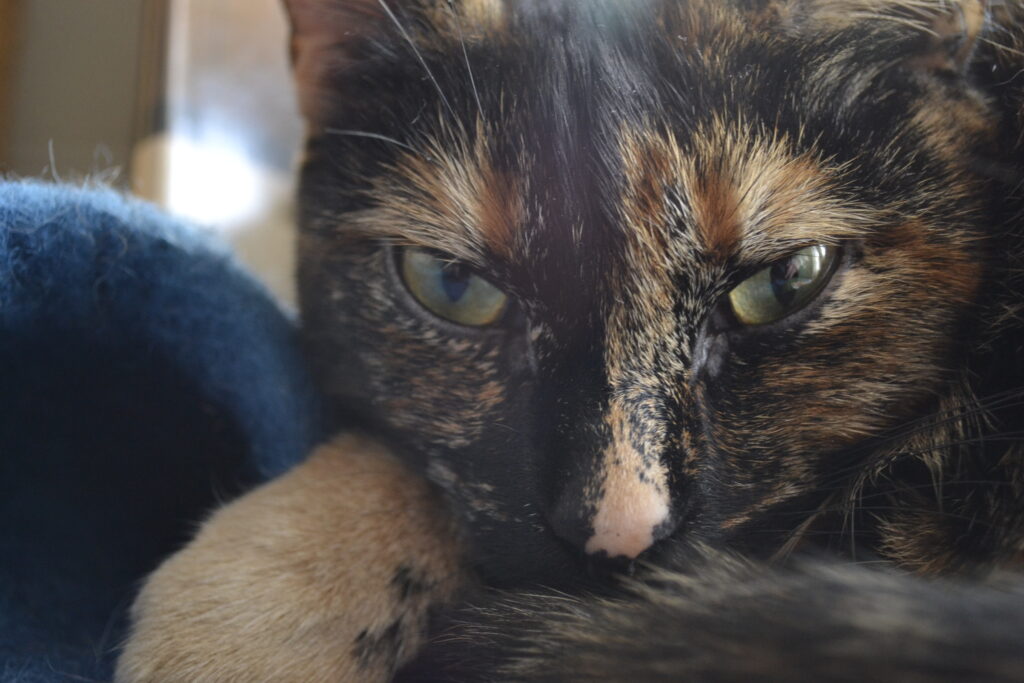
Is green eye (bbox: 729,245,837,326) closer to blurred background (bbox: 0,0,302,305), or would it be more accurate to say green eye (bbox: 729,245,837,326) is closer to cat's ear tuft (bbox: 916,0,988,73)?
cat's ear tuft (bbox: 916,0,988,73)

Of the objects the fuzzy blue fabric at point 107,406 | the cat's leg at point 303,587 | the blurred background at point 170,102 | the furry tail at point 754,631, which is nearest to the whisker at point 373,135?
the fuzzy blue fabric at point 107,406

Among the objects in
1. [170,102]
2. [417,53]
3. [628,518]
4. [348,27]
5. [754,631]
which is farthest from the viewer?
[170,102]

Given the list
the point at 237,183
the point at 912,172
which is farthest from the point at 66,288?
the point at 237,183

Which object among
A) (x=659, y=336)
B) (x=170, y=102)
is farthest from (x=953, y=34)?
A: (x=170, y=102)

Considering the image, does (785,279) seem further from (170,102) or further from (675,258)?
(170,102)


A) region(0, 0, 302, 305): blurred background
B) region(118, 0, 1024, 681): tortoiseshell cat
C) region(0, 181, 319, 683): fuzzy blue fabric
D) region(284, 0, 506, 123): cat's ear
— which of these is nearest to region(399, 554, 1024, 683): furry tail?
region(118, 0, 1024, 681): tortoiseshell cat

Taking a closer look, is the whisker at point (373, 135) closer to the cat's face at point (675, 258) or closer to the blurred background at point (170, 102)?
the cat's face at point (675, 258)
